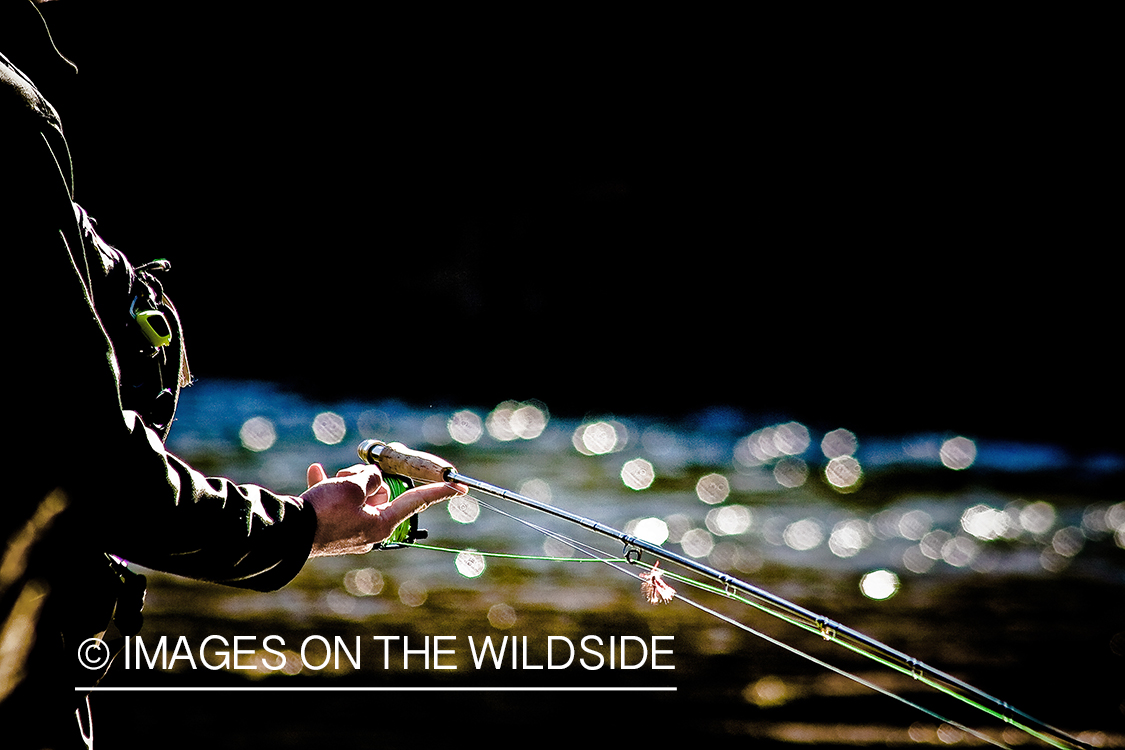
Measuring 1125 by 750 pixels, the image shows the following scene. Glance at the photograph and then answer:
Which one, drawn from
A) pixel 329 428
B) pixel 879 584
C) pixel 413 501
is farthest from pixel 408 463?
pixel 329 428

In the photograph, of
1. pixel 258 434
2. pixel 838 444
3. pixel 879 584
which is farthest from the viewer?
pixel 838 444

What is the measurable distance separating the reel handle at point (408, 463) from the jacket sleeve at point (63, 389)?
100 cm

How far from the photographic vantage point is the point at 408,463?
9.28ft

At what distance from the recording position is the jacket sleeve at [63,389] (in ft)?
5.14

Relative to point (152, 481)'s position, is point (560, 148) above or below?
above

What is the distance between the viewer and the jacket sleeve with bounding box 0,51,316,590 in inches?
61.7

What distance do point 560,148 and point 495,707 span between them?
51.0 m

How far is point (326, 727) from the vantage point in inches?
329

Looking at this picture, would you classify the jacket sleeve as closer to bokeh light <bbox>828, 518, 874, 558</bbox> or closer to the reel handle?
the reel handle

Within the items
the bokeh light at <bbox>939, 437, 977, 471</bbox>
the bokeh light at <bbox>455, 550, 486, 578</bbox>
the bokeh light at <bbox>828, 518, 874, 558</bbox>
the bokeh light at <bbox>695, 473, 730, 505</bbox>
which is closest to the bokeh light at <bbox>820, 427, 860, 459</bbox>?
the bokeh light at <bbox>939, 437, 977, 471</bbox>

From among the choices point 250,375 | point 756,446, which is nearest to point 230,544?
point 756,446

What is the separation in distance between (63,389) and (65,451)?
95 millimetres

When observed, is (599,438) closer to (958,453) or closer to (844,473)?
(844,473)

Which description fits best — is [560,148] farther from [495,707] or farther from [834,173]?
[495,707]
